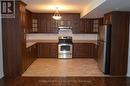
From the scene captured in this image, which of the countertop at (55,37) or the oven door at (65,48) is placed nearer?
the oven door at (65,48)

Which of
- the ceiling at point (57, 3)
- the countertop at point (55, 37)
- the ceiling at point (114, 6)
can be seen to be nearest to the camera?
the ceiling at point (114, 6)

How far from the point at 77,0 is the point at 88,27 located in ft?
13.4

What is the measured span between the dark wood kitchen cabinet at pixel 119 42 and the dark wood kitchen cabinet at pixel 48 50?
3.50 m

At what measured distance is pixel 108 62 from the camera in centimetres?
561

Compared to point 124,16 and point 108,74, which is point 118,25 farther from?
point 108,74

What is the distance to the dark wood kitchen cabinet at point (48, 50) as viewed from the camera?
27.5ft

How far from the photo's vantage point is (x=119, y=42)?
5504mm

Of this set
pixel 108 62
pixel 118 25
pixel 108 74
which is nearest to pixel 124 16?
pixel 118 25

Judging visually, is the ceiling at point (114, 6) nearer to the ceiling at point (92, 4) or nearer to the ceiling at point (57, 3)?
the ceiling at point (92, 4)

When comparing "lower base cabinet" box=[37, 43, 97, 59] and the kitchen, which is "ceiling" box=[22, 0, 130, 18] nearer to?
the kitchen

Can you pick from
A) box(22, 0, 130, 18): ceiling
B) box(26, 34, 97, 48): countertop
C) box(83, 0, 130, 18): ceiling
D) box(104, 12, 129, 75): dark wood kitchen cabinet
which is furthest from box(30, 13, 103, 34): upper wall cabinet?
box(83, 0, 130, 18): ceiling

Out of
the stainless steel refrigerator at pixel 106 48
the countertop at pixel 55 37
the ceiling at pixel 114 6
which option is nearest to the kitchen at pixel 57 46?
the stainless steel refrigerator at pixel 106 48

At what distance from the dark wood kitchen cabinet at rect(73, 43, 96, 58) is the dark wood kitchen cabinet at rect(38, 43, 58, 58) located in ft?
3.02

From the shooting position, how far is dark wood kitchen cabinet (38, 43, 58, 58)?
8383 mm
